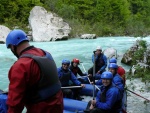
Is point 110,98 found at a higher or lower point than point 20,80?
lower

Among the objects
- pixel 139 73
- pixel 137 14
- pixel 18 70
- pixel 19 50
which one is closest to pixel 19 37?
pixel 19 50

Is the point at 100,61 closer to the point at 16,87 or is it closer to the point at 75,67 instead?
the point at 75,67

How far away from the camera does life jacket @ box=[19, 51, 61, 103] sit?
1.82 metres

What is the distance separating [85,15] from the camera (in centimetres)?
3366

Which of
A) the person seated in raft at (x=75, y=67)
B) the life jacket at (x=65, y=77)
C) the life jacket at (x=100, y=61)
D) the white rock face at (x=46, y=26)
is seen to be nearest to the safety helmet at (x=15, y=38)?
the life jacket at (x=65, y=77)

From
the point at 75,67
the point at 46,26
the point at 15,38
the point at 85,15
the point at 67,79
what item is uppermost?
the point at 85,15

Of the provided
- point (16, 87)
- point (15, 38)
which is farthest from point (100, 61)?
point (16, 87)

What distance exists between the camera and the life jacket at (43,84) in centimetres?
182

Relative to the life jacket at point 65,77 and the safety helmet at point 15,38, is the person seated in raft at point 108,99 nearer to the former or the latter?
the life jacket at point 65,77

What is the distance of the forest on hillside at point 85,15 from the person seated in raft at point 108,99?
869 inches

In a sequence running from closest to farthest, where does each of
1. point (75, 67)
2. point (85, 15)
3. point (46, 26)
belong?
point (75, 67) → point (46, 26) → point (85, 15)

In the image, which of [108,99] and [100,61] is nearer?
[108,99]

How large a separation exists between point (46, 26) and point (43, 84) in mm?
22796

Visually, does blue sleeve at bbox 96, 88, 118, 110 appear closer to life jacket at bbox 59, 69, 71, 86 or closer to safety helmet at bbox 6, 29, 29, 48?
life jacket at bbox 59, 69, 71, 86
